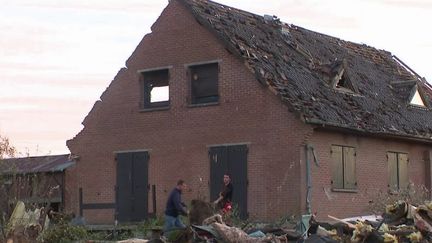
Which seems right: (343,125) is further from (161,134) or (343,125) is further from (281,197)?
(161,134)

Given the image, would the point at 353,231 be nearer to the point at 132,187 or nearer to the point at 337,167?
the point at 337,167

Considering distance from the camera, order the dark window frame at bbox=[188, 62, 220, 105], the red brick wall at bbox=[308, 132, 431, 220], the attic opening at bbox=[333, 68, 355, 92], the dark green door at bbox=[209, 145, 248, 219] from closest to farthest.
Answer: the red brick wall at bbox=[308, 132, 431, 220] < the dark green door at bbox=[209, 145, 248, 219] < the dark window frame at bbox=[188, 62, 220, 105] < the attic opening at bbox=[333, 68, 355, 92]

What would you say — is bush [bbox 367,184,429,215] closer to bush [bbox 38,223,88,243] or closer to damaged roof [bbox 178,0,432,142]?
damaged roof [bbox 178,0,432,142]

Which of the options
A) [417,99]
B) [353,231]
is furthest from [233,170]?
[353,231]

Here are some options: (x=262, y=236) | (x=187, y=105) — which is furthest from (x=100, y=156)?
(x=262, y=236)

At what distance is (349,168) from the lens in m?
27.8

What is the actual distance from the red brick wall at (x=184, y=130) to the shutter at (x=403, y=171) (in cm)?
566

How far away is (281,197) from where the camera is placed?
26.2 metres

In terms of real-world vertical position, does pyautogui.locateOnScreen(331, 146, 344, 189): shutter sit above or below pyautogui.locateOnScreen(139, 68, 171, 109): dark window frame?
below

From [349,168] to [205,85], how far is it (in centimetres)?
517

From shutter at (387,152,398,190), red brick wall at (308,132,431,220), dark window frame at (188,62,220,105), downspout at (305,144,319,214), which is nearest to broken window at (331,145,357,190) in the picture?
red brick wall at (308,132,431,220)

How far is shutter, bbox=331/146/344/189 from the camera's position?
89.1 feet

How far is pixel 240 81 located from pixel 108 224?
21.5 ft

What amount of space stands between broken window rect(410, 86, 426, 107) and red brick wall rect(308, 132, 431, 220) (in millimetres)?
2284
